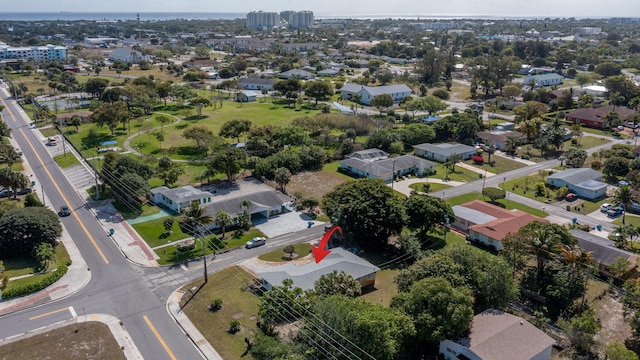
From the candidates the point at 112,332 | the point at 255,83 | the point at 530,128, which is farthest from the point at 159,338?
the point at 255,83

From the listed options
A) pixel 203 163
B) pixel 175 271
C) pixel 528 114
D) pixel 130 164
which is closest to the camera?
pixel 175 271

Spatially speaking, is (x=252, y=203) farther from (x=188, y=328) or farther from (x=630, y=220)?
(x=630, y=220)

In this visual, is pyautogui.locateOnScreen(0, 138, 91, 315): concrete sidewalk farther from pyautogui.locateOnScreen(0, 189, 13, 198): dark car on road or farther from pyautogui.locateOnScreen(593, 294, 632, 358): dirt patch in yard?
pyautogui.locateOnScreen(593, 294, 632, 358): dirt patch in yard

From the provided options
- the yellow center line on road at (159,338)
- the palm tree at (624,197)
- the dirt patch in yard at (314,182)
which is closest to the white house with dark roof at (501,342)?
the yellow center line on road at (159,338)

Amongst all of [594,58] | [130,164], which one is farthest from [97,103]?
[594,58]

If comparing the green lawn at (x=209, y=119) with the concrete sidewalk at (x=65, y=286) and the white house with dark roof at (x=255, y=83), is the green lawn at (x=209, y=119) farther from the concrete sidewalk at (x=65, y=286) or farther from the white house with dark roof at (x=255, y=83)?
the concrete sidewalk at (x=65, y=286)

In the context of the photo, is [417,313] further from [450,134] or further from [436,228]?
[450,134]
